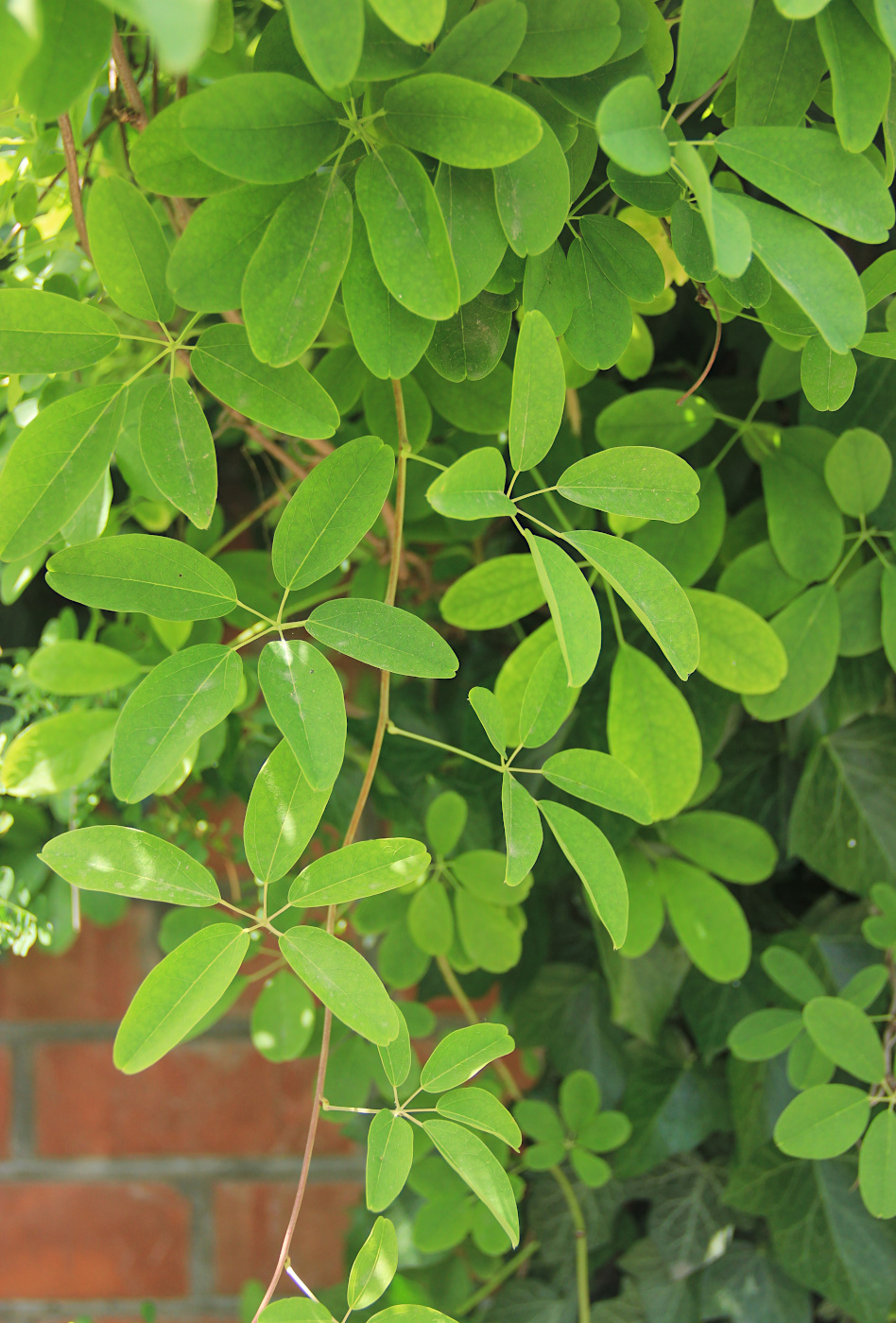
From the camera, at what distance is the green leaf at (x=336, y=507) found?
238 mm

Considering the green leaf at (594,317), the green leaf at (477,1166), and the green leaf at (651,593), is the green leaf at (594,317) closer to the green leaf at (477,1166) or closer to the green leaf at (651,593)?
the green leaf at (651,593)

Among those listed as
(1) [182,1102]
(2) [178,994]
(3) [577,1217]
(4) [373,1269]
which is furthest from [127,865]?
(1) [182,1102]

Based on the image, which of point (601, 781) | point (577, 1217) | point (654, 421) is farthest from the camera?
point (577, 1217)

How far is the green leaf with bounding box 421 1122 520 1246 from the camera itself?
0.77ft

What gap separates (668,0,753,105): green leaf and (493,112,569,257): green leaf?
3 centimetres

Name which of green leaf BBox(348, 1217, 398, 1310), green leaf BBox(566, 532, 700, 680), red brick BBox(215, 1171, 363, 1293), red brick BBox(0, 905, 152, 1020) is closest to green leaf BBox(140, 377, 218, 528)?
green leaf BBox(566, 532, 700, 680)

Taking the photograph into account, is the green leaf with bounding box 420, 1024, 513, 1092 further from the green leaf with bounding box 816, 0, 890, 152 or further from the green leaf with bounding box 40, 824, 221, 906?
the green leaf with bounding box 816, 0, 890, 152

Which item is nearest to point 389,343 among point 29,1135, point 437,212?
point 437,212

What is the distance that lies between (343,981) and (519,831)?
61 millimetres

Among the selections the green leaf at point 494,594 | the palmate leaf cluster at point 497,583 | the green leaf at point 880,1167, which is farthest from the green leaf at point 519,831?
the green leaf at point 880,1167

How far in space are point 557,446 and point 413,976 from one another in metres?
0.27

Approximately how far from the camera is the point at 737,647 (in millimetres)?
349

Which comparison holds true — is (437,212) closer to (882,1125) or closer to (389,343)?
(389,343)

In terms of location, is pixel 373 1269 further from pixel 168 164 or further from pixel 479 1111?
pixel 168 164
